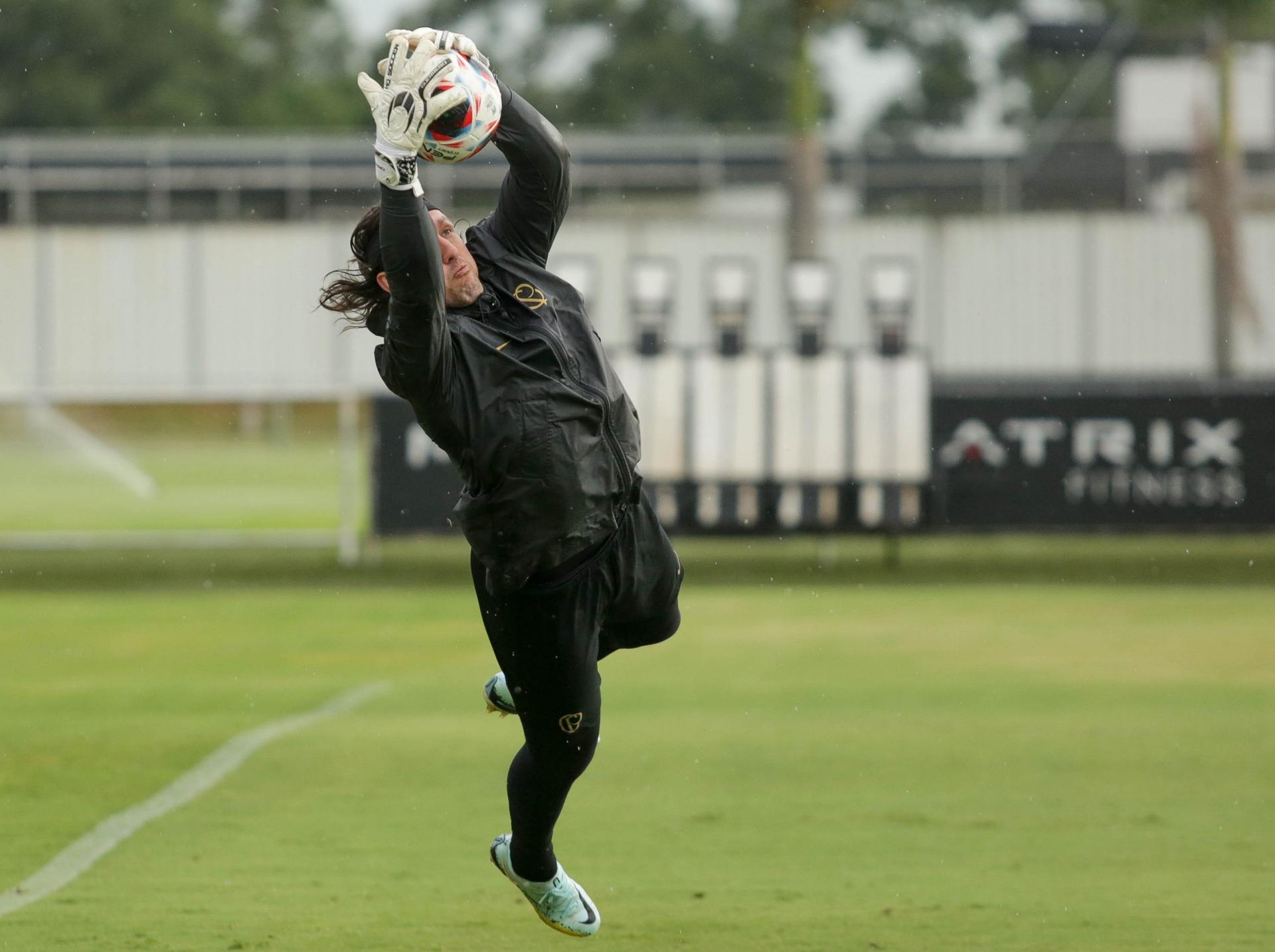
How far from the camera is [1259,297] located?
93.9 feet

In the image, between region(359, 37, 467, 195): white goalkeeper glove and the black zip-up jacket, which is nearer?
region(359, 37, 467, 195): white goalkeeper glove

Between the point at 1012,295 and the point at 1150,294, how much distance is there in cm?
212

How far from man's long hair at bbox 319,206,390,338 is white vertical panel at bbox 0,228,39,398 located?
1018 inches

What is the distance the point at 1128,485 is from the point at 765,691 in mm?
7352

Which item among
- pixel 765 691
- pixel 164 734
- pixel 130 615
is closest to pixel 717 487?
pixel 130 615

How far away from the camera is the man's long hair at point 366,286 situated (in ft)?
15.5

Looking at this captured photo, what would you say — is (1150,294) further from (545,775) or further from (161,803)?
(545,775)

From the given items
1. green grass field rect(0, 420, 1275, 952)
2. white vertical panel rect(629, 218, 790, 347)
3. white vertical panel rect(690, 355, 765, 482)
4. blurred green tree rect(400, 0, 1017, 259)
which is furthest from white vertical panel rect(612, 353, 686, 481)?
blurred green tree rect(400, 0, 1017, 259)

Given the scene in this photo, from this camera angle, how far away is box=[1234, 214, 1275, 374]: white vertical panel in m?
28.2

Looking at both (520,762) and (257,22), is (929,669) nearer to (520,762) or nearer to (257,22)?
(520,762)

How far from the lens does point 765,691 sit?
402 inches

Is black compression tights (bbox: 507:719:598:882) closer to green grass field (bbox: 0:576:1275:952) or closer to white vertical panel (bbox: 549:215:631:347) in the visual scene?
green grass field (bbox: 0:576:1275:952)

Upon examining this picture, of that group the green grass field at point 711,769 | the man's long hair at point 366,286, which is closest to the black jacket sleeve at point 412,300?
the man's long hair at point 366,286

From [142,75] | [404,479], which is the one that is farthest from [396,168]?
[142,75]
